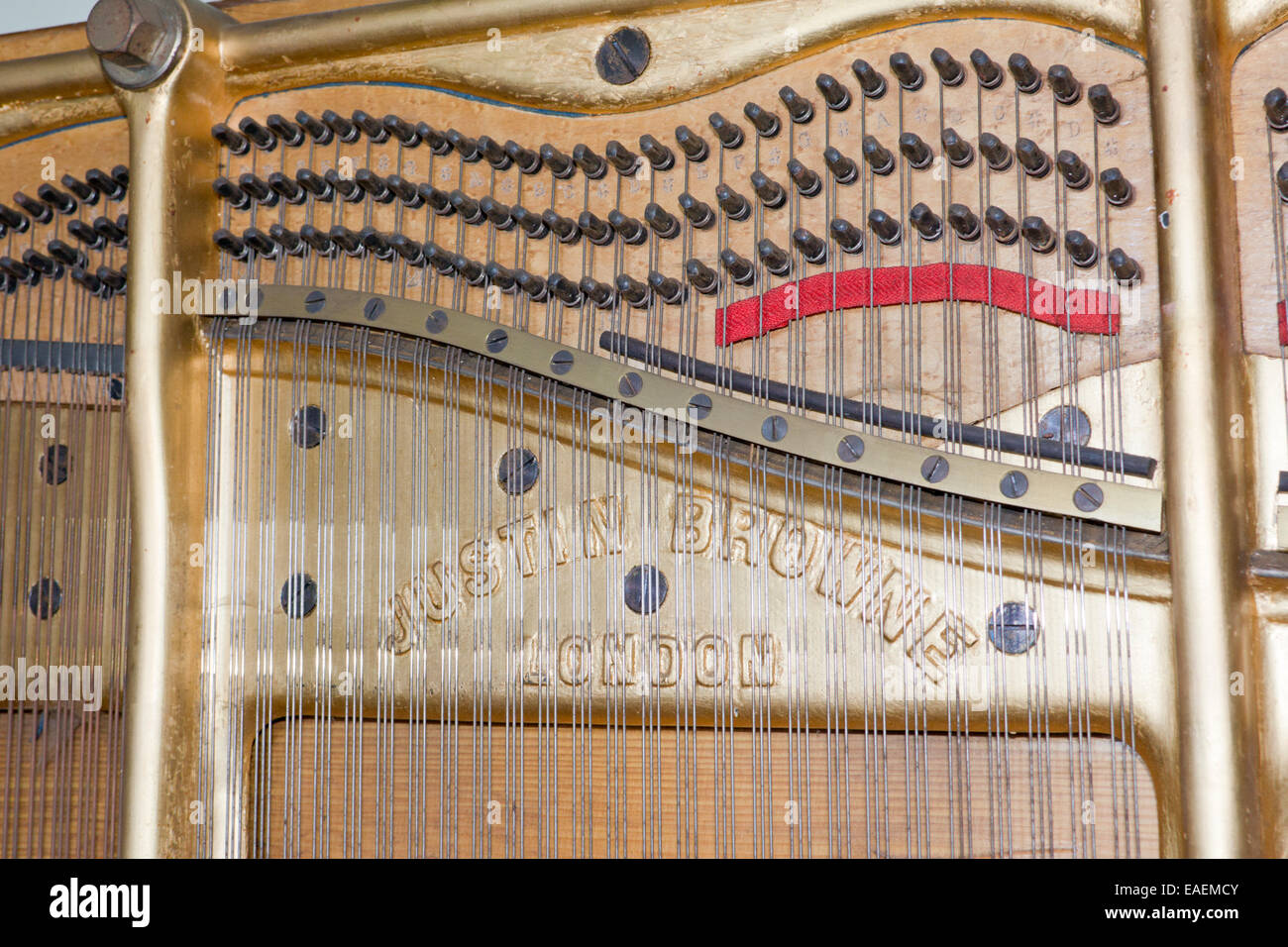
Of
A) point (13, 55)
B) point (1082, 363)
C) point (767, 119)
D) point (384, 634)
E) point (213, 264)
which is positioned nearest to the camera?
point (1082, 363)

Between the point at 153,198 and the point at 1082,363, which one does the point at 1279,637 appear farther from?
the point at 153,198

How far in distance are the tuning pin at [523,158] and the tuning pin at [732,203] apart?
0.41 meters

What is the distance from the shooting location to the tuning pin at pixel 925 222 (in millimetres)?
2473

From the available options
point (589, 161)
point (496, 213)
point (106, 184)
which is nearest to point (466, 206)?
point (496, 213)

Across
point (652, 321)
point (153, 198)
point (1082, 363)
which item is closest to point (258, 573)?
point (153, 198)

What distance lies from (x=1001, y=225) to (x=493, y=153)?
1.06 metres

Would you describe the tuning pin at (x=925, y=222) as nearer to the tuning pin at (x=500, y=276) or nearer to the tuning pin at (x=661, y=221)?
the tuning pin at (x=661, y=221)

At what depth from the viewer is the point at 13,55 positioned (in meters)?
3.33

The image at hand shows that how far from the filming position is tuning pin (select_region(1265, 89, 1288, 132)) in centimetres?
229

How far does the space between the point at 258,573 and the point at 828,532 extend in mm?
1259

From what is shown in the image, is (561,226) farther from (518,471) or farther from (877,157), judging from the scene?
(877,157)

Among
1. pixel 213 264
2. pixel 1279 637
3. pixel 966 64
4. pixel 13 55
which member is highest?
pixel 13 55

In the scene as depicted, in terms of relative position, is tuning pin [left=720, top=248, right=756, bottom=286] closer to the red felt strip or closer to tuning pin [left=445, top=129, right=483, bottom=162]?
the red felt strip

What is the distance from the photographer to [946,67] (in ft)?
8.25
